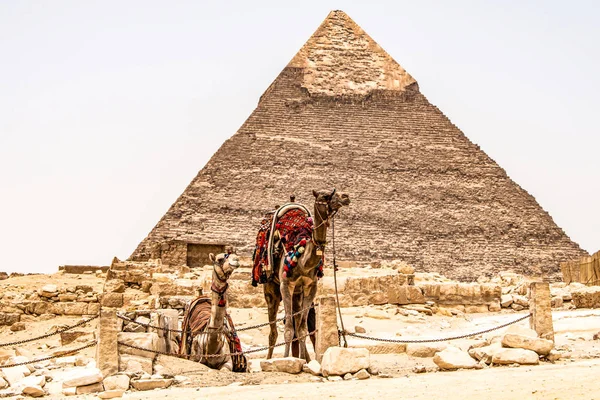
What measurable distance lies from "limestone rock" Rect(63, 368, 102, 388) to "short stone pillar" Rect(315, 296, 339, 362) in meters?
1.46

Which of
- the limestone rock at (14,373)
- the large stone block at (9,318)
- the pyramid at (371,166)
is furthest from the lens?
the pyramid at (371,166)

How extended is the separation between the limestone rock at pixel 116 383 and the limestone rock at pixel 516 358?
212 centimetres

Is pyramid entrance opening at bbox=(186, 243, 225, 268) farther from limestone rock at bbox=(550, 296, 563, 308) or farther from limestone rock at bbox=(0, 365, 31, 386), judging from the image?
limestone rock at bbox=(0, 365, 31, 386)

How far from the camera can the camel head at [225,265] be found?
32.0ft

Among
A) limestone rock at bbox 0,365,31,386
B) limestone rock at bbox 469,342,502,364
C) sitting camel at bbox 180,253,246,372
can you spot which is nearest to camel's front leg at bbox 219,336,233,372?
sitting camel at bbox 180,253,246,372

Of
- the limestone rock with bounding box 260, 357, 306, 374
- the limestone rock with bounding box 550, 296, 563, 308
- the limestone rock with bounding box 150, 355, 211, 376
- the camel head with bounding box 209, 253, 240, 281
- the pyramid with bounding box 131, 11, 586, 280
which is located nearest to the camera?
the limestone rock with bounding box 260, 357, 306, 374

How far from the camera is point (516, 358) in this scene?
8.66 metres

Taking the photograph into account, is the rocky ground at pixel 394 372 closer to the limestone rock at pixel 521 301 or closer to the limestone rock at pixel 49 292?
the limestone rock at pixel 49 292

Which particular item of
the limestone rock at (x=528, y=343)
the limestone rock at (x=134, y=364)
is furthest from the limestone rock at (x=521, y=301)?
the limestone rock at (x=134, y=364)

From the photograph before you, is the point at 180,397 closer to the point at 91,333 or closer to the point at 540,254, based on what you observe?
the point at 91,333

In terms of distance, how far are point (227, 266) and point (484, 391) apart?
2.72m

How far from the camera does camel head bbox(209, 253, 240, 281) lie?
A: 384 inches

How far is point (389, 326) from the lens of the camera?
13664mm

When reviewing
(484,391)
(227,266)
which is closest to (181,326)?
(227,266)
